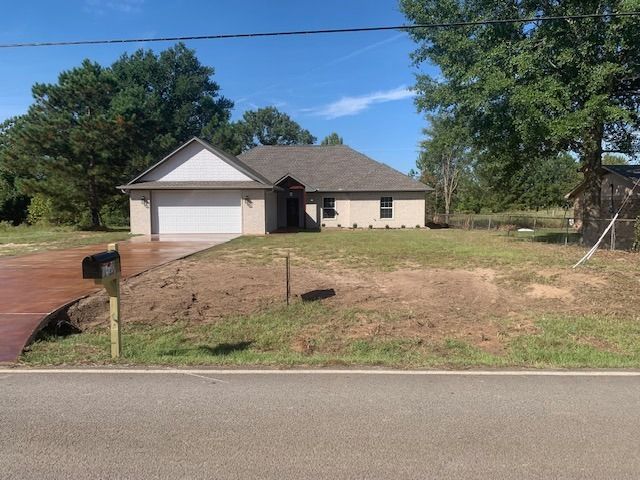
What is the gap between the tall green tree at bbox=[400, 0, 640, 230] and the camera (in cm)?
1461

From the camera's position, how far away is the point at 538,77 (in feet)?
50.0

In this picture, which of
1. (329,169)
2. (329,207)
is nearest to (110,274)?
(329,207)

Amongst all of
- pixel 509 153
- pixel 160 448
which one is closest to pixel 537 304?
pixel 160 448

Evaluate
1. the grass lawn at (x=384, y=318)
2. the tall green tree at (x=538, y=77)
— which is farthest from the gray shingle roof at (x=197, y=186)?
the grass lawn at (x=384, y=318)

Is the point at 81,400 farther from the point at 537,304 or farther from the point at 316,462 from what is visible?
the point at 537,304

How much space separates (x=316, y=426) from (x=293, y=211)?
29160 mm

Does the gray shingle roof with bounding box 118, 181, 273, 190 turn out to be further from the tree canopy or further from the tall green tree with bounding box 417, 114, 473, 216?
the tall green tree with bounding box 417, 114, 473, 216

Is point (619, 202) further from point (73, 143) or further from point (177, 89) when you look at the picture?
point (177, 89)

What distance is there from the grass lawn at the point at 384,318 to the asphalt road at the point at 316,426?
732 millimetres

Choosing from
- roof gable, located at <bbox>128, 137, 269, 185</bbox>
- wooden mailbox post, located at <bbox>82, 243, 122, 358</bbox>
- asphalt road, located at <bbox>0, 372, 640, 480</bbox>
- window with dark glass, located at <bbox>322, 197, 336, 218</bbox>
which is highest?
roof gable, located at <bbox>128, 137, 269, 185</bbox>

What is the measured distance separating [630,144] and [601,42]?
6.45m

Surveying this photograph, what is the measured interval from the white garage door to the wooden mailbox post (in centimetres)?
2090

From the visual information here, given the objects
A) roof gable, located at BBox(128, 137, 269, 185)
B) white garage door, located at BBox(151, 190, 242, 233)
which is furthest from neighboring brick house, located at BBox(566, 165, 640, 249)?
white garage door, located at BBox(151, 190, 242, 233)

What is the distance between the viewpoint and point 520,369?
5504 millimetres
